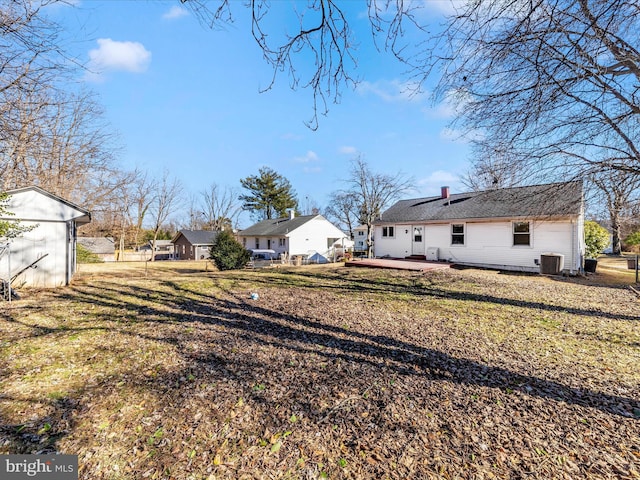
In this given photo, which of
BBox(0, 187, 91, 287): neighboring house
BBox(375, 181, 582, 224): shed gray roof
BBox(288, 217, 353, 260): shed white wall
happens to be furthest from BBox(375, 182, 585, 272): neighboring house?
BBox(0, 187, 91, 287): neighboring house

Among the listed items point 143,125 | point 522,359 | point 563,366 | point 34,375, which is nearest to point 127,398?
point 34,375

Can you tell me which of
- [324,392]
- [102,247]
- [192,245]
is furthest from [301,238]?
[324,392]

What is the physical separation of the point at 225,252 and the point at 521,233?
16124mm

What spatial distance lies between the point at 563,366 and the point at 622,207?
18.0 ft

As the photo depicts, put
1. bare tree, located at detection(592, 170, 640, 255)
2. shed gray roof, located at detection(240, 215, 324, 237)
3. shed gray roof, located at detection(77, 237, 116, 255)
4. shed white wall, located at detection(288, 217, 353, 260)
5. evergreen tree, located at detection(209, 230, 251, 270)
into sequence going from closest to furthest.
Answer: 1. bare tree, located at detection(592, 170, 640, 255)
2. evergreen tree, located at detection(209, 230, 251, 270)
3. shed white wall, located at detection(288, 217, 353, 260)
4. shed gray roof, located at detection(240, 215, 324, 237)
5. shed gray roof, located at detection(77, 237, 116, 255)

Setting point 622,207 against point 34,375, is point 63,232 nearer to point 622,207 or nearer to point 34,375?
point 34,375

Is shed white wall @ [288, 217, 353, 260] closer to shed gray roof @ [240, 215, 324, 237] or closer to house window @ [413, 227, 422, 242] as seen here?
shed gray roof @ [240, 215, 324, 237]

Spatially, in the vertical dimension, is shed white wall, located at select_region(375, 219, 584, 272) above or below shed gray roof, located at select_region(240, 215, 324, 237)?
below

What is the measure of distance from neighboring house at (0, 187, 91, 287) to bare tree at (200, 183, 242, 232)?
123 feet

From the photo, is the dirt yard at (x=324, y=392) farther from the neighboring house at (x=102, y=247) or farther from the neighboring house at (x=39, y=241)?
the neighboring house at (x=102, y=247)

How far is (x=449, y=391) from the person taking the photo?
3.54m

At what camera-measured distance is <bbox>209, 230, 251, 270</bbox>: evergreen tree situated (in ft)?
58.1

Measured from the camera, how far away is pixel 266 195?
1879 inches

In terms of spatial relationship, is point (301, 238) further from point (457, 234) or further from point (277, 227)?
point (457, 234)
